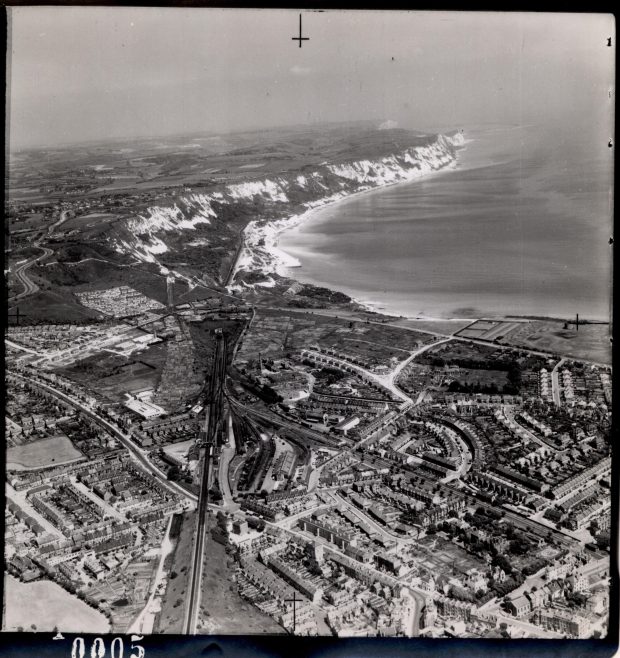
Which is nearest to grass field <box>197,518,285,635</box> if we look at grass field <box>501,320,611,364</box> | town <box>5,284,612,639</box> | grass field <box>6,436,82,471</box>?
town <box>5,284,612,639</box>

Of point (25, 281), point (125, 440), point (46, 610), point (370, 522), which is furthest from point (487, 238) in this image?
point (46, 610)

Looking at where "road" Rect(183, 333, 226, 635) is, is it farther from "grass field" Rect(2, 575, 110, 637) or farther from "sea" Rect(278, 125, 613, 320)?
"sea" Rect(278, 125, 613, 320)

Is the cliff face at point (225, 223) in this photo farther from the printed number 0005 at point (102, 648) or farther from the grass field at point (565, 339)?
the printed number 0005 at point (102, 648)

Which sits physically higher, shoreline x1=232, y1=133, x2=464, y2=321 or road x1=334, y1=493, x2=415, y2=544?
shoreline x1=232, y1=133, x2=464, y2=321

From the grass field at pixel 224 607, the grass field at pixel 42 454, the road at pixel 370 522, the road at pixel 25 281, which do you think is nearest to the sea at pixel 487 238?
the road at pixel 370 522

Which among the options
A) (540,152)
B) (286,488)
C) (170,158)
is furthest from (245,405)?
(540,152)

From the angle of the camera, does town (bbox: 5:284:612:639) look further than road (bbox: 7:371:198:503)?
No

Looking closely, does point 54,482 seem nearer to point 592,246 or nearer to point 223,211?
point 223,211
